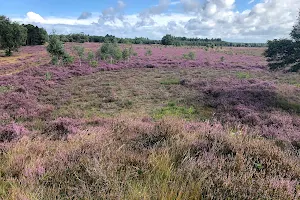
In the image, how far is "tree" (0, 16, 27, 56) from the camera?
4694cm

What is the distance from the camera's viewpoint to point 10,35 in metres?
46.8

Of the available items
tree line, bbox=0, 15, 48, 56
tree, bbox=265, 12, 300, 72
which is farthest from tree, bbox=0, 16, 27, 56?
tree, bbox=265, 12, 300, 72

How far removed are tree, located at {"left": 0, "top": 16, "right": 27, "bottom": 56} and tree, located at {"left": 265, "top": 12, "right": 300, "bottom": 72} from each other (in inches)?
1944

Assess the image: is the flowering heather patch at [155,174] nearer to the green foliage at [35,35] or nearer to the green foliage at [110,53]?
the green foliage at [110,53]

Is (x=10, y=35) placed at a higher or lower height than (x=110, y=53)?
higher

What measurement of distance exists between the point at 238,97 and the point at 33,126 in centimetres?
1069

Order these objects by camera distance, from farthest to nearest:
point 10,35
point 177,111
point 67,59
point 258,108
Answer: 1. point 10,35
2. point 67,59
3. point 177,111
4. point 258,108

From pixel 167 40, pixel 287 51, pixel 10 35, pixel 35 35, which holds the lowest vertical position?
pixel 287 51

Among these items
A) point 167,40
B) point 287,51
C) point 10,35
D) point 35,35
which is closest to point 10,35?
point 10,35

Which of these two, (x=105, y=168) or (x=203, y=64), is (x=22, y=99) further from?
(x=203, y=64)

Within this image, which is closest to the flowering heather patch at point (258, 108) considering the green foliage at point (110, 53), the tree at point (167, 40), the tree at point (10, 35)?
the green foliage at point (110, 53)

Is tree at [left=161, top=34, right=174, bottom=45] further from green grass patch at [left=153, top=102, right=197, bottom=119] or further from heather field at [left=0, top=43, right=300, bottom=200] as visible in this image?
green grass patch at [left=153, top=102, right=197, bottom=119]

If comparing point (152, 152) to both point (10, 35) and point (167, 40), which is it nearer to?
point (10, 35)

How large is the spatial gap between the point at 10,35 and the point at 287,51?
1976 inches
